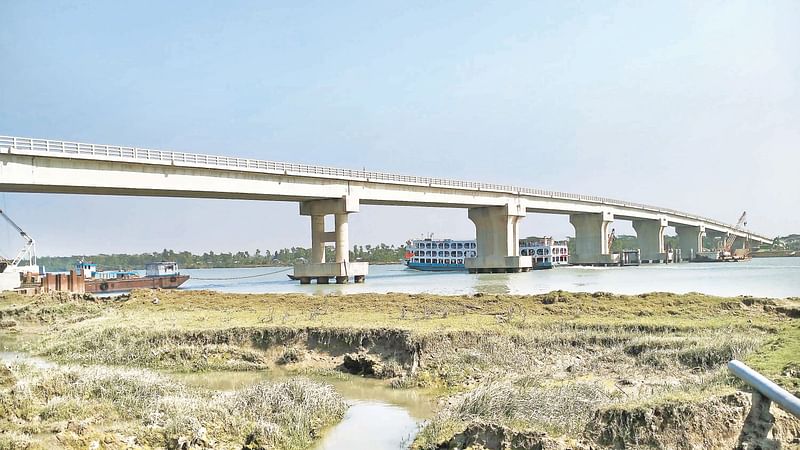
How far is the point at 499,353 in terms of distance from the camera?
16328mm

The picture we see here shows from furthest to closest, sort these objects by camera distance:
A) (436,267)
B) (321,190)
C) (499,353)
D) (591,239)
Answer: (591,239) → (436,267) → (321,190) → (499,353)

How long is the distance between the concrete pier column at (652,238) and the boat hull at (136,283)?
91264 mm

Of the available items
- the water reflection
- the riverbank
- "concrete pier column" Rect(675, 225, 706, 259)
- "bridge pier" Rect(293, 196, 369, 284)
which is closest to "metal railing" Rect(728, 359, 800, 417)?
the riverbank

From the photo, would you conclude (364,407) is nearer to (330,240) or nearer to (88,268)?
(330,240)

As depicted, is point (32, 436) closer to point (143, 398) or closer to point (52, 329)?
point (143, 398)

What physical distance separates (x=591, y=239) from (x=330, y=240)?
6158 centimetres

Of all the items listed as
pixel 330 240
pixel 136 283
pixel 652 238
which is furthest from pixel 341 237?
pixel 652 238

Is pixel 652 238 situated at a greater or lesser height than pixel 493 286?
greater

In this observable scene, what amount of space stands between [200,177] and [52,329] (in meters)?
24.0

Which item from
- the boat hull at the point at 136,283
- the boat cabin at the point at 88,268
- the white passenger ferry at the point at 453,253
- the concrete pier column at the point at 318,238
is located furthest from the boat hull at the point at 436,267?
the boat cabin at the point at 88,268

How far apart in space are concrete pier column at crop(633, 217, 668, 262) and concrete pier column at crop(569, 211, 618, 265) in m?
20.0

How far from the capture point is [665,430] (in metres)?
9.20

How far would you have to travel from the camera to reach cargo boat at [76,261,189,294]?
225 feet

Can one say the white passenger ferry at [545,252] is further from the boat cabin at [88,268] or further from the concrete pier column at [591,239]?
the boat cabin at [88,268]
